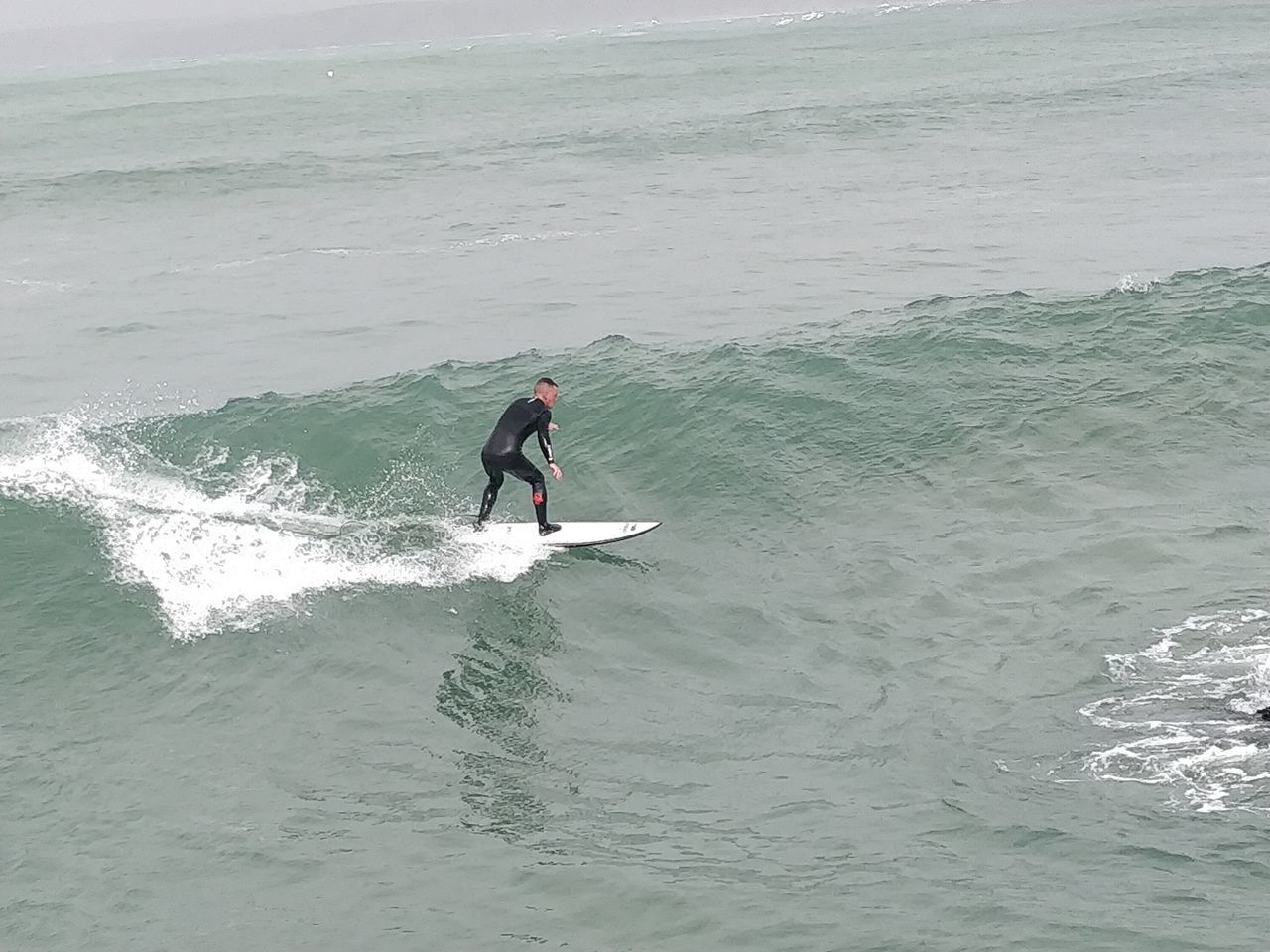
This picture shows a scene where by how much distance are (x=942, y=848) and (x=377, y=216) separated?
118ft

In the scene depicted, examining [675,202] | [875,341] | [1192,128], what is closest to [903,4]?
[1192,128]

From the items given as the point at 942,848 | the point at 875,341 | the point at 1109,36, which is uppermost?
the point at 1109,36

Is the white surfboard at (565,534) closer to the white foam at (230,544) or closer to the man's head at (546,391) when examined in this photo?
the white foam at (230,544)

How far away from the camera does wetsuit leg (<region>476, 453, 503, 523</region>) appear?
16188 mm

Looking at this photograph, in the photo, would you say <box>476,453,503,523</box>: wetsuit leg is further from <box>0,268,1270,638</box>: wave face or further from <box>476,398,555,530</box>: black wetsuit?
<box>0,268,1270,638</box>: wave face

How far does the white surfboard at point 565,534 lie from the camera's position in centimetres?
1672

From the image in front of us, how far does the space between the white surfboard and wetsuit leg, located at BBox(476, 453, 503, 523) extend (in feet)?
0.67

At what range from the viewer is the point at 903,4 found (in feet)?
496

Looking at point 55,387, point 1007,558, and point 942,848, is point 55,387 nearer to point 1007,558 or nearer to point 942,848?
point 1007,558

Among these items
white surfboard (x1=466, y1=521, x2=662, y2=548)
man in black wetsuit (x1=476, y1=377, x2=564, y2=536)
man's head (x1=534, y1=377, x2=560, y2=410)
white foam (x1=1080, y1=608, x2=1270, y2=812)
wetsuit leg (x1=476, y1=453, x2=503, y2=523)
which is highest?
man's head (x1=534, y1=377, x2=560, y2=410)

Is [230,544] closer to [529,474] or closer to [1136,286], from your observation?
[529,474]

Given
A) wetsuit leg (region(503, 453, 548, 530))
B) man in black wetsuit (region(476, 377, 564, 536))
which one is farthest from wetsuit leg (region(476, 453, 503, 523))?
wetsuit leg (region(503, 453, 548, 530))

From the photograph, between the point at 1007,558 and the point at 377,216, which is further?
the point at 377,216

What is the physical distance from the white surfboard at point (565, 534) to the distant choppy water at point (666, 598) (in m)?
0.24
